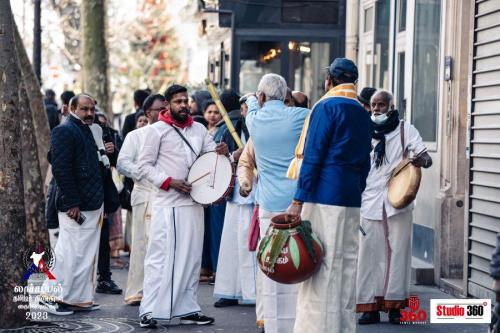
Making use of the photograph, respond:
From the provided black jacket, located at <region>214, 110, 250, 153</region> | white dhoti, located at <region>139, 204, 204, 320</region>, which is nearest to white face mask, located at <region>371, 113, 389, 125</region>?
white dhoti, located at <region>139, 204, 204, 320</region>

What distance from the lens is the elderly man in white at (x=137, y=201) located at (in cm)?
1184

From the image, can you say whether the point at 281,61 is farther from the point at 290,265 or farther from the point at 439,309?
the point at 290,265

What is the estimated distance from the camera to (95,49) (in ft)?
90.0

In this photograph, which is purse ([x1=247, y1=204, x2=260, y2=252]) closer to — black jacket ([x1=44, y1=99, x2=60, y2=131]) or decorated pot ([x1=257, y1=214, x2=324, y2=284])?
decorated pot ([x1=257, y1=214, x2=324, y2=284])

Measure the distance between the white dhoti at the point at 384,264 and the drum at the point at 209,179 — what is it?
1313 mm

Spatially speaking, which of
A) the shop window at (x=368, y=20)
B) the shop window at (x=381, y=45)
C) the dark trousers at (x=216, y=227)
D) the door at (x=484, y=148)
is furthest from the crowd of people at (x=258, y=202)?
the shop window at (x=368, y=20)

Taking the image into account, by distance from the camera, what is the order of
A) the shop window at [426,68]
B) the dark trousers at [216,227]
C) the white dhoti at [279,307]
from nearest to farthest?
the white dhoti at [279,307] < the dark trousers at [216,227] < the shop window at [426,68]

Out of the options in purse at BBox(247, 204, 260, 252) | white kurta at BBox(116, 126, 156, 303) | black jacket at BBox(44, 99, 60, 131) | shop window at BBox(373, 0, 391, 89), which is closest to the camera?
purse at BBox(247, 204, 260, 252)

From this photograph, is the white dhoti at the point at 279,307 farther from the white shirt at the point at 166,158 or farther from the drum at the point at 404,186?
the drum at the point at 404,186

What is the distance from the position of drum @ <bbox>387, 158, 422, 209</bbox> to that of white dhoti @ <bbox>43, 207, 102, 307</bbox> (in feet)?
9.42

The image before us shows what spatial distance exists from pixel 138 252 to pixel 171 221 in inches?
74.0

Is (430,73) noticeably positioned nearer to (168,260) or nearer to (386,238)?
(386,238)

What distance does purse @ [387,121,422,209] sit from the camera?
10695 millimetres

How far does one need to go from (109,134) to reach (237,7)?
7.42 metres
